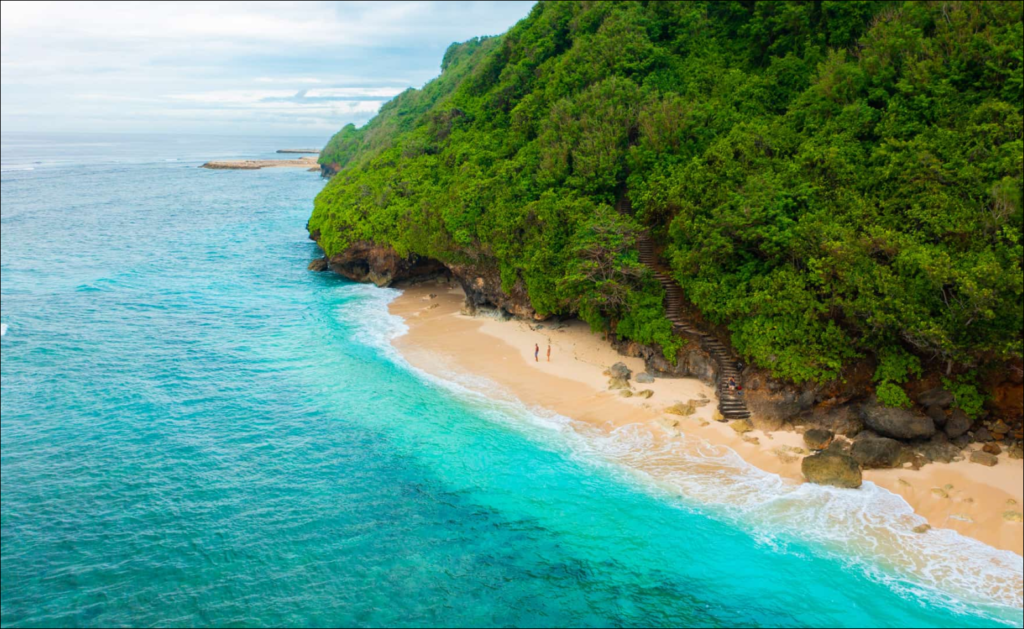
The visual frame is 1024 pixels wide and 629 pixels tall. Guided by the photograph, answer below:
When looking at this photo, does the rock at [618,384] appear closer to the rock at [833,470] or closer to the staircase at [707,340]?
the staircase at [707,340]

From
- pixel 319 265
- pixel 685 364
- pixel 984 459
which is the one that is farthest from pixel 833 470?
pixel 319 265

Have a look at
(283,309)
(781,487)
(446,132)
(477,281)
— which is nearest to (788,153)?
(781,487)

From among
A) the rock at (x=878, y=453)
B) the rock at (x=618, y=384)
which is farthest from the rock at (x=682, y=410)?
the rock at (x=878, y=453)

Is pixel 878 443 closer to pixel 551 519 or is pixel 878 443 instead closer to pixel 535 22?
pixel 551 519

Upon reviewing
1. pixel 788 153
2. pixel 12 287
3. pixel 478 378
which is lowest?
pixel 478 378

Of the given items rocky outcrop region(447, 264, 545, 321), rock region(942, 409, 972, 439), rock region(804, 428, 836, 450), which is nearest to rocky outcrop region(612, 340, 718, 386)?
rock region(804, 428, 836, 450)

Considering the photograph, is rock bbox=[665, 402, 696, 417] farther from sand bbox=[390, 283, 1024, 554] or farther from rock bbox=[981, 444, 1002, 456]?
rock bbox=[981, 444, 1002, 456]
